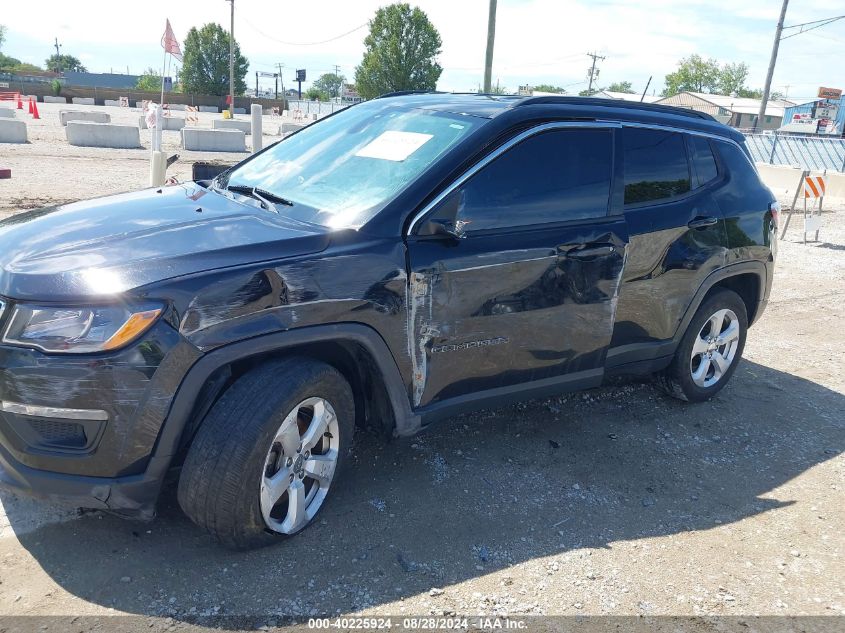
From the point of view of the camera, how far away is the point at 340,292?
2818mm

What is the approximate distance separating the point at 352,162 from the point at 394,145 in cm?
23

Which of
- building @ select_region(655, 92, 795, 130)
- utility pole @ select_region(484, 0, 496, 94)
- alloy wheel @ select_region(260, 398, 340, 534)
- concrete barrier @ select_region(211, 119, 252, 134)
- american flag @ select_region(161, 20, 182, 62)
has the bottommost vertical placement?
alloy wheel @ select_region(260, 398, 340, 534)

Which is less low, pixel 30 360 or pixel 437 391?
pixel 30 360

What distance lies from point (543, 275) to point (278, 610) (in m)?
1.97

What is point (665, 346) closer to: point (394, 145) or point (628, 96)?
point (394, 145)

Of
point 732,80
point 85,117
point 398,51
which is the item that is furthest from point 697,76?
point 85,117

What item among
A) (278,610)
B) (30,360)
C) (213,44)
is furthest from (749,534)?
(213,44)

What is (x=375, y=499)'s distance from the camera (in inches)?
132

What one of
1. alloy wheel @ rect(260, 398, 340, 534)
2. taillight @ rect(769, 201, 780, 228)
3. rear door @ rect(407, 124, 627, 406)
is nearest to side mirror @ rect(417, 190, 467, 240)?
rear door @ rect(407, 124, 627, 406)

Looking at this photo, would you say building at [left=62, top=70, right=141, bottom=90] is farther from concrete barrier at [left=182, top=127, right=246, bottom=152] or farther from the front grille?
the front grille

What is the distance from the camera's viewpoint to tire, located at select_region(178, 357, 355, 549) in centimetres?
262

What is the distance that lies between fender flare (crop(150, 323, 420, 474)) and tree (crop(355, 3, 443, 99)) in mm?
49984

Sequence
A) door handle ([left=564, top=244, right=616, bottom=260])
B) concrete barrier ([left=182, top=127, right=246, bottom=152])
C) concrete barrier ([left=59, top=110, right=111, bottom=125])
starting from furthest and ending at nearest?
1. concrete barrier ([left=59, top=110, right=111, bottom=125])
2. concrete barrier ([left=182, top=127, right=246, bottom=152])
3. door handle ([left=564, top=244, right=616, bottom=260])

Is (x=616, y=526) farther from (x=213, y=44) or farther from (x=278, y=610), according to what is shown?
(x=213, y=44)
